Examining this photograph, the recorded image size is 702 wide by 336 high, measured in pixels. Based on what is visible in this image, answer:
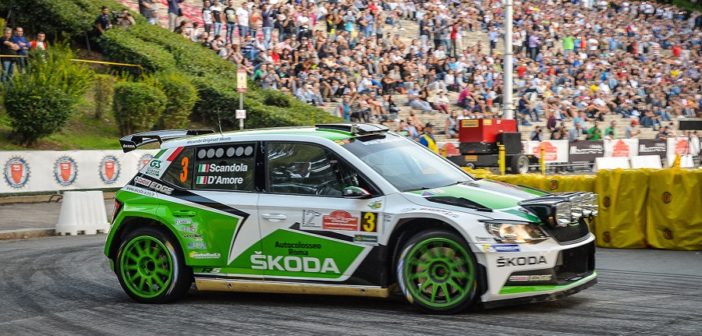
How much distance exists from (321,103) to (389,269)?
2404 cm

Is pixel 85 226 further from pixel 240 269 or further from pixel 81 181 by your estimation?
pixel 240 269

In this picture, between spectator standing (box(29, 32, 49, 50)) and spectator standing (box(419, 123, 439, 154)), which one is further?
spectator standing (box(419, 123, 439, 154))

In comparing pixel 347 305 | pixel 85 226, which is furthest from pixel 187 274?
pixel 85 226

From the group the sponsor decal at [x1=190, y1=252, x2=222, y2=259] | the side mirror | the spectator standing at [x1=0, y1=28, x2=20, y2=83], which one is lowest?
the sponsor decal at [x1=190, y1=252, x2=222, y2=259]

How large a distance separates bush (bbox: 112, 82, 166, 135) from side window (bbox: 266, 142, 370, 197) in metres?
19.0

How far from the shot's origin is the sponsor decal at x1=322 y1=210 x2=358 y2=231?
8438 mm

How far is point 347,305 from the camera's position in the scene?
8.81 meters

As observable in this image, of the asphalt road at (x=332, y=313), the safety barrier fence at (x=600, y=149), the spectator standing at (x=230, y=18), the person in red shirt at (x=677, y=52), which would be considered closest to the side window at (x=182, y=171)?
the asphalt road at (x=332, y=313)

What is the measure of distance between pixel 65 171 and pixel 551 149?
685 inches

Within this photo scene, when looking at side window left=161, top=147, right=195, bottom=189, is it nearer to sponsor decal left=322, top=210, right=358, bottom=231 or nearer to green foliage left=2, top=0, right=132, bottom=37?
sponsor decal left=322, top=210, right=358, bottom=231

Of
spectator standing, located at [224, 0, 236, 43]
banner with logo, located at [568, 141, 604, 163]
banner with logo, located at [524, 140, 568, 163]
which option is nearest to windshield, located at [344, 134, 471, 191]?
spectator standing, located at [224, 0, 236, 43]

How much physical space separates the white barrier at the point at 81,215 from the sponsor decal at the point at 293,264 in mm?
9146

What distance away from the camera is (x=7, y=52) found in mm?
26578

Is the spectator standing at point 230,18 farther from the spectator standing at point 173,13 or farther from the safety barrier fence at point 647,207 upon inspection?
the safety barrier fence at point 647,207
